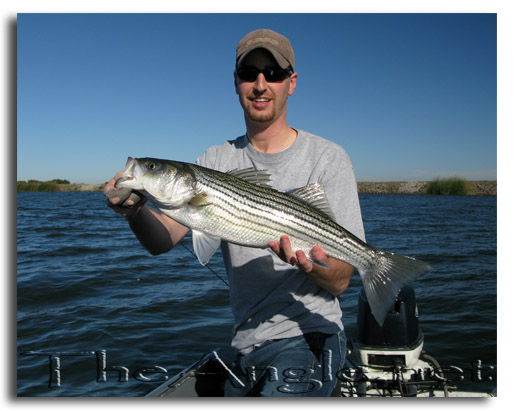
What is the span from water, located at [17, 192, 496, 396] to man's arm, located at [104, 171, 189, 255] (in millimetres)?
3093

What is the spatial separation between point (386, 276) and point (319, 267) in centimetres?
53

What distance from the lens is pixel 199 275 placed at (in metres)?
11.7

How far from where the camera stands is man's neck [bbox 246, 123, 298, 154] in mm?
3639

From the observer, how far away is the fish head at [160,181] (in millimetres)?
2945

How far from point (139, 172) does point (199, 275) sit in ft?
29.7

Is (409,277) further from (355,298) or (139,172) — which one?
(355,298)

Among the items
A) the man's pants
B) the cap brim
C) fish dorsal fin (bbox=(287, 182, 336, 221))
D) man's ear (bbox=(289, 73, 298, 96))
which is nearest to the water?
the man's pants

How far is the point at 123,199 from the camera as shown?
9.52ft

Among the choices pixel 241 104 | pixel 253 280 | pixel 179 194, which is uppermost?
pixel 241 104

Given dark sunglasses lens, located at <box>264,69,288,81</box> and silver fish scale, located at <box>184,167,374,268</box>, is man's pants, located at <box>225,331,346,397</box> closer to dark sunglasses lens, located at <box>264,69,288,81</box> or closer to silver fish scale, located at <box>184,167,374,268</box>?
silver fish scale, located at <box>184,167,374,268</box>

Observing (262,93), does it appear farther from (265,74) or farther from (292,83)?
(292,83)

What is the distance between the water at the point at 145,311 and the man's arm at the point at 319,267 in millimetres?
3694

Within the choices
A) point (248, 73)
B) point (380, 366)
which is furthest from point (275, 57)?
point (380, 366)
